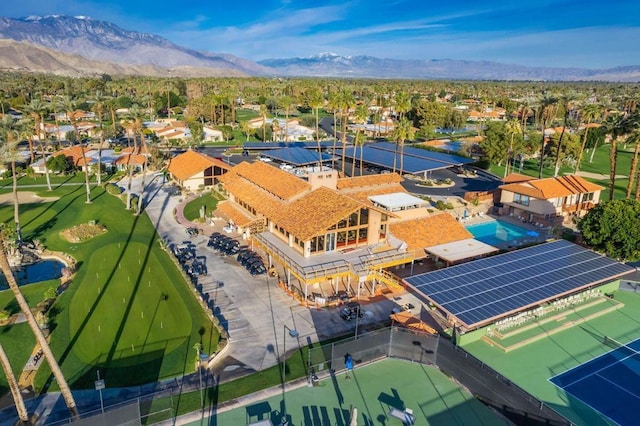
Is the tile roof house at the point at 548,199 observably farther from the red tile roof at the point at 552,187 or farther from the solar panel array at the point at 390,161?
the solar panel array at the point at 390,161

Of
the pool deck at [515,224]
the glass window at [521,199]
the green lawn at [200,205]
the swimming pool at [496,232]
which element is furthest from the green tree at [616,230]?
the green lawn at [200,205]

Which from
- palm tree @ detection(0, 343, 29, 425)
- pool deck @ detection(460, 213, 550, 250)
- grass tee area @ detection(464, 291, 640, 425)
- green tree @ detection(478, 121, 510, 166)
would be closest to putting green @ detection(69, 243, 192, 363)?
palm tree @ detection(0, 343, 29, 425)

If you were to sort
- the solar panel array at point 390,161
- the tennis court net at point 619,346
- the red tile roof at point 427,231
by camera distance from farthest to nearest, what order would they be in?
the solar panel array at point 390,161 → the red tile roof at point 427,231 → the tennis court net at point 619,346

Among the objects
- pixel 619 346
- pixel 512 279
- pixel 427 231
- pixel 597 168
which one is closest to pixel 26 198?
pixel 427 231

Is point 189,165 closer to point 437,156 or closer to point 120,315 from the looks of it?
point 120,315

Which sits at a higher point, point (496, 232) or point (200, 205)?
point (200, 205)
